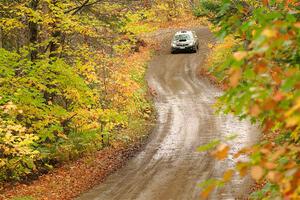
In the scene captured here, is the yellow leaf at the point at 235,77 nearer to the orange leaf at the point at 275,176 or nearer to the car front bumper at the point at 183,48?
the orange leaf at the point at 275,176

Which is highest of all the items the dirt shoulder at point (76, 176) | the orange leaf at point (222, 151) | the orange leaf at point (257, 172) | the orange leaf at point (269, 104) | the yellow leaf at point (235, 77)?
the yellow leaf at point (235, 77)

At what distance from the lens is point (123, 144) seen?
754 inches

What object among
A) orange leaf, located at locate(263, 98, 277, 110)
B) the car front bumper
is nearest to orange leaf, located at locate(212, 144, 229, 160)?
orange leaf, located at locate(263, 98, 277, 110)

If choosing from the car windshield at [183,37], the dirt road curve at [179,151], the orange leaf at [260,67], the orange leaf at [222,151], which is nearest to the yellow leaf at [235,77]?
the orange leaf at [260,67]

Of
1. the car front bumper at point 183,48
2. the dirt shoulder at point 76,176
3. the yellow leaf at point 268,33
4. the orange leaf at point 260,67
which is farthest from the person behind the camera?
the car front bumper at point 183,48

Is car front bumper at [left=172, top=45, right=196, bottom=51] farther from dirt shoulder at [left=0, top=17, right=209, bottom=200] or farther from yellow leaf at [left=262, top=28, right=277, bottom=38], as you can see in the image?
yellow leaf at [left=262, top=28, right=277, bottom=38]

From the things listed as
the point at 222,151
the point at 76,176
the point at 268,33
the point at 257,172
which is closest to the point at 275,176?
the point at 257,172

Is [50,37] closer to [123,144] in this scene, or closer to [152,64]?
[123,144]

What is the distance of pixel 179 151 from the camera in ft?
58.2

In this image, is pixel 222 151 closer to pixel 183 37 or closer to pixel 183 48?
pixel 183 37

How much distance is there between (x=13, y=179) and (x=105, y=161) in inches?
135

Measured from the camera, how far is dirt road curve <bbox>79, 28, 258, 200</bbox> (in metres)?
13.3

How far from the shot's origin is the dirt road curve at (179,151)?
13.3 m

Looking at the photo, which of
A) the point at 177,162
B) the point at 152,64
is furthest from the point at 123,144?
the point at 152,64
